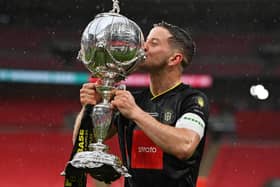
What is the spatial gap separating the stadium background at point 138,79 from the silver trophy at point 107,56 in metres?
9.85

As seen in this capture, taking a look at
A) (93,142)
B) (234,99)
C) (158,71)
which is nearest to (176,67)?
(158,71)

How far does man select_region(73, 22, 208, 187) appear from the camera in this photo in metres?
2.03

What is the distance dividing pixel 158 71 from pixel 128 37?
168 mm

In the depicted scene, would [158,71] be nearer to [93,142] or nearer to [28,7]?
[93,142]

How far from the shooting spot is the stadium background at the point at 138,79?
12.3 m

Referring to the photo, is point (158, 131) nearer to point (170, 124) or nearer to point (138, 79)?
point (170, 124)

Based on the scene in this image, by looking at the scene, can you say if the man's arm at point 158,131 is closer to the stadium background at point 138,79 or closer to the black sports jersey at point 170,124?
the black sports jersey at point 170,124

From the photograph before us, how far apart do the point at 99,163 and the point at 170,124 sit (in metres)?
0.29

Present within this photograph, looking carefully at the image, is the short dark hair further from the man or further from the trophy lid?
the trophy lid

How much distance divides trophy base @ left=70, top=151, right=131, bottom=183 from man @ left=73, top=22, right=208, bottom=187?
12cm

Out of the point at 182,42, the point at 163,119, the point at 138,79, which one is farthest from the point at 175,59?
the point at 138,79

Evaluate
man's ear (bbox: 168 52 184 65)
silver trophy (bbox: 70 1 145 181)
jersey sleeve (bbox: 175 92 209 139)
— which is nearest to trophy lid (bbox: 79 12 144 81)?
silver trophy (bbox: 70 1 145 181)

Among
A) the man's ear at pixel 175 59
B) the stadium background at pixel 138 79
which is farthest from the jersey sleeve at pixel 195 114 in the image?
the stadium background at pixel 138 79

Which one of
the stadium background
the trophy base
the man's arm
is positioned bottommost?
the trophy base
